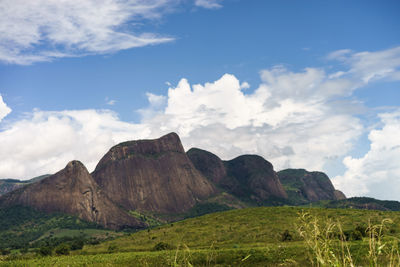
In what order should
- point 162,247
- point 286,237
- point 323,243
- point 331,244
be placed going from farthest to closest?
point 162,247
point 286,237
point 331,244
point 323,243

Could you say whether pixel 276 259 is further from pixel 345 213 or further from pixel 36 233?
pixel 36 233

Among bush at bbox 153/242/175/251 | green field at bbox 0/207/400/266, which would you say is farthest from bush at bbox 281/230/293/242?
bush at bbox 153/242/175/251

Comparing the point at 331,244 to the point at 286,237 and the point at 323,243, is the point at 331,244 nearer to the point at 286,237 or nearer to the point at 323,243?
the point at 323,243

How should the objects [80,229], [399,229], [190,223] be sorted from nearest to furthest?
[399,229], [190,223], [80,229]

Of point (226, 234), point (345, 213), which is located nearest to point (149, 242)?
point (226, 234)

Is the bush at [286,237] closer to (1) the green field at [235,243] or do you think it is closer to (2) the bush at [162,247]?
(1) the green field at [235,243]

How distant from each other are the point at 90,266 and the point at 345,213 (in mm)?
58695

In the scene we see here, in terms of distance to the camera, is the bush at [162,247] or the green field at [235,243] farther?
the bush at [162,247]

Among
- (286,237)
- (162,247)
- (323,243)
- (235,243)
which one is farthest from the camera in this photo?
(162,247)

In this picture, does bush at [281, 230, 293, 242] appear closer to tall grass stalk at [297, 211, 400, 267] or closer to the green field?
the green field

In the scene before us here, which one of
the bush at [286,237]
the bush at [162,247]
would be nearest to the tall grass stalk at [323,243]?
the bush at [286,237]

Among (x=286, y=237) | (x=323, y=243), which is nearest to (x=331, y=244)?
(x=323, y=243)

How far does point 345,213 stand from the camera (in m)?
70.6

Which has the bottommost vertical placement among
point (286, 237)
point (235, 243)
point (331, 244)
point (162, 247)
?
point (235, 243)
